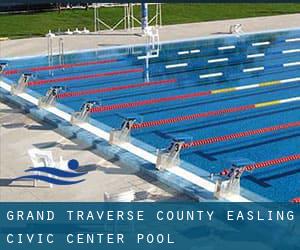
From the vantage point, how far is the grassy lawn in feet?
74.0

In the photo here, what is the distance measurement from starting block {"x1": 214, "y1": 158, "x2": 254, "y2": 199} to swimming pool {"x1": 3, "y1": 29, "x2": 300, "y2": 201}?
174mm

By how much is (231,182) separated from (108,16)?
1877 centimetres

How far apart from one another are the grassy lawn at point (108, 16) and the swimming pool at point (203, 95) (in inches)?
190

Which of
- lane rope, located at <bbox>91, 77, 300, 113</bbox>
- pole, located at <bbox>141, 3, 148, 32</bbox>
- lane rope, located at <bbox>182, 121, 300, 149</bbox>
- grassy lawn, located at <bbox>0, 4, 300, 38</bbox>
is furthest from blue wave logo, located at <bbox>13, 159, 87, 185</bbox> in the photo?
grassy lawn, located at <bbox>0, 4, 300, 38</bbox>

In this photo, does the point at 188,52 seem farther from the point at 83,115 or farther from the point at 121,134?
the point at 121,134

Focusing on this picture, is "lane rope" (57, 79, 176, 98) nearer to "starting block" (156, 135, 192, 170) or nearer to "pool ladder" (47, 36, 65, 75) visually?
"pool ladder" (47, 36, 65, 75)

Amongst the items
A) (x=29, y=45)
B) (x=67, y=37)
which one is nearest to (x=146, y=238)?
(x=29, y=45)

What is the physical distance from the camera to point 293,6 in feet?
98.4

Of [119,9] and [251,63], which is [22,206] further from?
[119,9]

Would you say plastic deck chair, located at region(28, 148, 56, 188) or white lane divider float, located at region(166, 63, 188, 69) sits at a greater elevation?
white lane divider float, located at region(166, 63, 188, 69)

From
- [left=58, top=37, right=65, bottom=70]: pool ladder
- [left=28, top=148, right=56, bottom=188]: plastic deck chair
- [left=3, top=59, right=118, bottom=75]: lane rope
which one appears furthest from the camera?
[left=58, top=37, right=65, bottom=70]: pool ladder

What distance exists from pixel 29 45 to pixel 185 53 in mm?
5143

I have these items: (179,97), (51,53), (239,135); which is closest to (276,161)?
(239,135)

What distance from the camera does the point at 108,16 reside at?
25.2m
